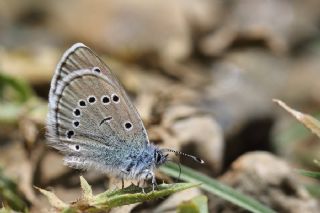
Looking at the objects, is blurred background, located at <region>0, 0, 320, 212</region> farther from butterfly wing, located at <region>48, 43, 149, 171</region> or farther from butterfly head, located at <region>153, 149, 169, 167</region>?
butterfly wing, located at <region>48, 43, 149, 171</region>

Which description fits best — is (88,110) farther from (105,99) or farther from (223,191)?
(223,191)

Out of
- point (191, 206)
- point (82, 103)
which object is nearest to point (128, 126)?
point (82, 103)

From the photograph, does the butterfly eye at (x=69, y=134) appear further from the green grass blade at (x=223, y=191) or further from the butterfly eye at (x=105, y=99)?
the green grass blade at (x=223, y=191)

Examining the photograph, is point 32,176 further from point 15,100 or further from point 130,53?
point 130,53

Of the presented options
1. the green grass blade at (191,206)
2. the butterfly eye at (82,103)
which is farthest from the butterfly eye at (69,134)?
the green grass blade at (191,206)

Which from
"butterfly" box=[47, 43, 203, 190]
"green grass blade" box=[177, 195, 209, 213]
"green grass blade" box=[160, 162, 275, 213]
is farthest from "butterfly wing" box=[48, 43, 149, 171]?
"green grass blade" box=[177, 195, 209, 213]

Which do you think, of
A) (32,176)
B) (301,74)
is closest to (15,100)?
(32,176)

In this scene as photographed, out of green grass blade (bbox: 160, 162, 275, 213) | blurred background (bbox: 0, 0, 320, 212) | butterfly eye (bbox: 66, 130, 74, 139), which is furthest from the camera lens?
blurred background (bbox: 0, 0, 320, 212)
